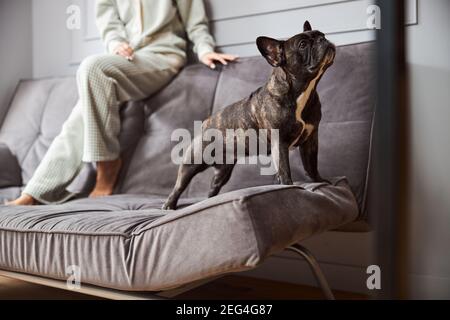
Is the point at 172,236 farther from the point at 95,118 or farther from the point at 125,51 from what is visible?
the point at 125,51

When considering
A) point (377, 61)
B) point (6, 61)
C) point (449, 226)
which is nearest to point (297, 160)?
point (449, 226)

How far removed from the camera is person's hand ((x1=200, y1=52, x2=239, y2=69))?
160cm

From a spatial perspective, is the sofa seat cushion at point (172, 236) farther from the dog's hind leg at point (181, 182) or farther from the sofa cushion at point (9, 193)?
the sofa cushion at point (9, 193)

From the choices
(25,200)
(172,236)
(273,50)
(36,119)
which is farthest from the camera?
(36,119)

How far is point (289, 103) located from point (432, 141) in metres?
0.55

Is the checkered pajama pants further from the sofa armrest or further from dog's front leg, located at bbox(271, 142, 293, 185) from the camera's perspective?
dog's front leg, located at bbox(271, 142, 293, 185)

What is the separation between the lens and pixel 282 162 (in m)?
1.07

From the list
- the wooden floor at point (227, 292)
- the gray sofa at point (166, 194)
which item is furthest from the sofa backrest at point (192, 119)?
the wooden floor at point (227, 292)

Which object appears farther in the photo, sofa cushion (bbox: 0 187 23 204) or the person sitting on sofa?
sofa cushion (bbox: 0 187 23 204)

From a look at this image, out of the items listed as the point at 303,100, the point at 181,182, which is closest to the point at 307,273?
the point at 181,182

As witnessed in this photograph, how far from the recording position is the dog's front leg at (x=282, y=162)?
1.06 m

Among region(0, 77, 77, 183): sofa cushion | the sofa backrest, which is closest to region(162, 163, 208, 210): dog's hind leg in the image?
the sofa backrest

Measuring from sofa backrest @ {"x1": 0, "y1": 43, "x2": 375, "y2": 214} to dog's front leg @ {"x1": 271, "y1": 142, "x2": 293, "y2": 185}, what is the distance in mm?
217
